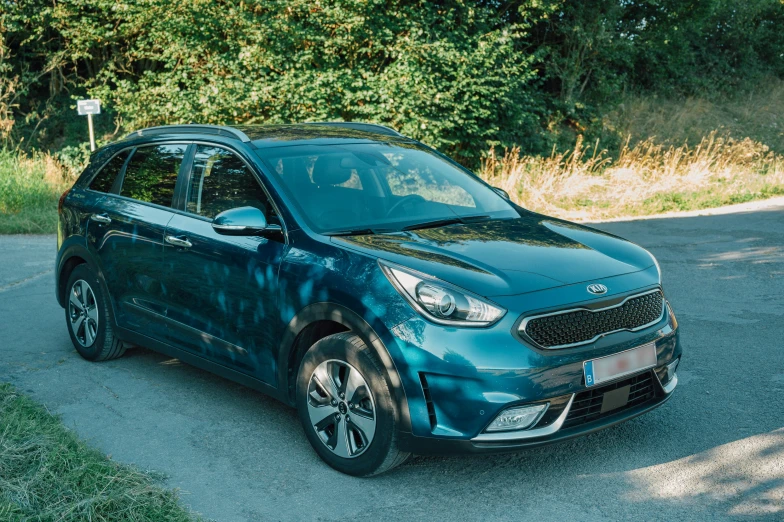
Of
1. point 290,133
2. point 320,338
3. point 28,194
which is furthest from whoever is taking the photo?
point 28,194

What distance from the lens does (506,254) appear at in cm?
430

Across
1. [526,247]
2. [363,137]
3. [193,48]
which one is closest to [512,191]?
[193,48]

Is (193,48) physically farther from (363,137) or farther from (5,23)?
(363,137)

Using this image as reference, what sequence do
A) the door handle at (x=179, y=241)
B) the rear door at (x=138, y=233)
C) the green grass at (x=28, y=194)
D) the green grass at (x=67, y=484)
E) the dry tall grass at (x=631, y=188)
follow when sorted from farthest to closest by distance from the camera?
the dry tall grass at (x=631, y=188), the green grass at (x=28, y=194), the rear door at (x=138, y=233), the door handle at (x=179, y=241), the green grass at (x=67, y=484)

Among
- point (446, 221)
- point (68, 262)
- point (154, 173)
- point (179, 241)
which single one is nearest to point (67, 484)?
point (179, 241)

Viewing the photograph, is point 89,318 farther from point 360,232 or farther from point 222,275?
point 360,232

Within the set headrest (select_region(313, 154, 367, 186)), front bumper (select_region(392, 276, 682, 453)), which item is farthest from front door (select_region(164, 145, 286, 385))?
front bumper (select_region(392, 276, 682, 453))

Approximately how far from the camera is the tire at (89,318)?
20.1 feet

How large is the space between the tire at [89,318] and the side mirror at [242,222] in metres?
1.92

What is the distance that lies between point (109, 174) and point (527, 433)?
392cm

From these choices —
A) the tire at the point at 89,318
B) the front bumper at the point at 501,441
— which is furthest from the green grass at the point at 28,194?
the front bumper at the point at 501,441

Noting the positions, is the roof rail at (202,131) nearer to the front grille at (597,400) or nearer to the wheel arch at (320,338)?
the wheel arch at (320,338)

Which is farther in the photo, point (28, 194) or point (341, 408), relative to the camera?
point (28, 194)

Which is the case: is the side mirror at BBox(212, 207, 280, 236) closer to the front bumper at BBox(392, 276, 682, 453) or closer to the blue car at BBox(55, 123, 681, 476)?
the blue car at BBox(55, 123, 681, 476)
